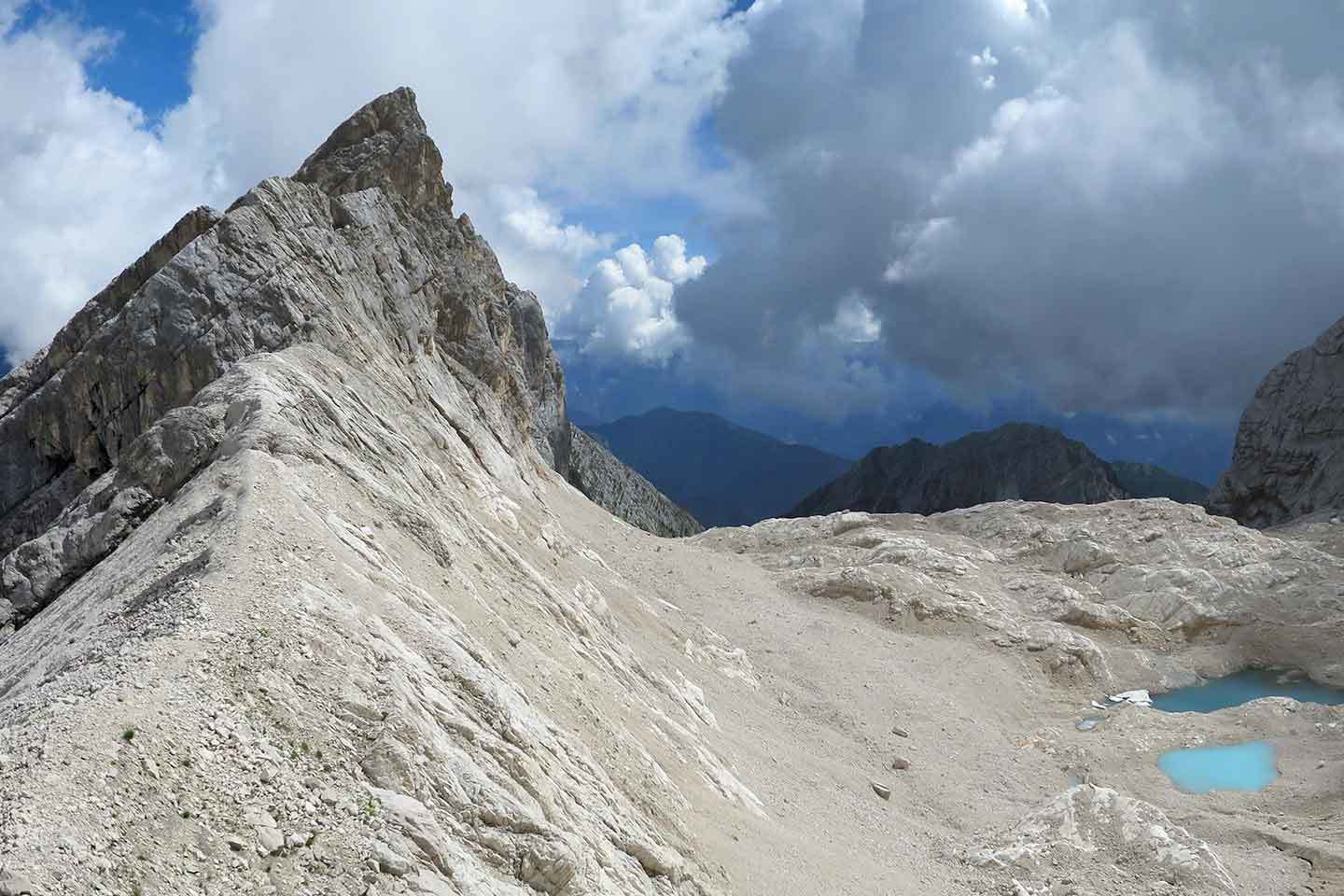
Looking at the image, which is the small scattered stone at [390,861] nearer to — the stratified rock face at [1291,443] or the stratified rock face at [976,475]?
the stratified rock face at [1291,443]

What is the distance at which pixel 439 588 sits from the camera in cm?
1886

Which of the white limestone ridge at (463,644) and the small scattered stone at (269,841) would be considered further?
the white limestone ridge at (463,644)

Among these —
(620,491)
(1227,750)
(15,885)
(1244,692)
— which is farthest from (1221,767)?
(620,491)

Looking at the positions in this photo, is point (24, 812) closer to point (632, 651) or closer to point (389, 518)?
point (389, 518)

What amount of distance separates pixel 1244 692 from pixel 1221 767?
15.6 m

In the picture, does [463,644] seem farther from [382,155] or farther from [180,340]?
[382,155]

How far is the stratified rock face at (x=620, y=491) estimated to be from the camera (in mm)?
108938

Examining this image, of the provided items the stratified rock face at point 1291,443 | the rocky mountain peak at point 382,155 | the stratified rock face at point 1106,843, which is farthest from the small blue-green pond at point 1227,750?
the rocky mountain peak at point 382,155

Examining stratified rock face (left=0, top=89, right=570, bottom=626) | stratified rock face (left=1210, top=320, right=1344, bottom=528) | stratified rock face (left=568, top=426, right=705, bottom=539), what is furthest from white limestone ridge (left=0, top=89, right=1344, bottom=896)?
stratified rock face (left=568, top=426, right=705, bottom=539)

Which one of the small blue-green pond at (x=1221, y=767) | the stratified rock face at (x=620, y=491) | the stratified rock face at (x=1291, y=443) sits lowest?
the small blue-green pond at (x=1221, y=767)

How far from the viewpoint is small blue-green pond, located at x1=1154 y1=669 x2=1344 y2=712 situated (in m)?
49.3

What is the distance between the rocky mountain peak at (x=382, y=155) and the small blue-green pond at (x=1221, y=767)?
46931 millimetres

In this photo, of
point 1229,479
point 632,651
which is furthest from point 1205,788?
point 1229,479

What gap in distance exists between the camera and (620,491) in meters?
118
